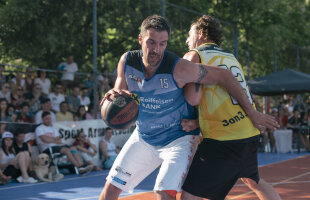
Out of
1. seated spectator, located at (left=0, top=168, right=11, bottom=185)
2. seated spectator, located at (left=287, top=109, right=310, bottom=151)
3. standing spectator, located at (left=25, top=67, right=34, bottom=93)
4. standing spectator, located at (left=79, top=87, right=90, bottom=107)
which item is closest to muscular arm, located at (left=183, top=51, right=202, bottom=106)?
seated spectator, located at (left=0, top=168, right=11, bottom=185)

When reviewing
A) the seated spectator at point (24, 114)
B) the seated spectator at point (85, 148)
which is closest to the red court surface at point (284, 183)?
the seated spectator at point (85, 148)

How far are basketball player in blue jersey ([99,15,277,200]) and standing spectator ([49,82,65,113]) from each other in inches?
312

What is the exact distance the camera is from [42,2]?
542 inches

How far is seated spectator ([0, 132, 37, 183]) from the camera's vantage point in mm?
9445

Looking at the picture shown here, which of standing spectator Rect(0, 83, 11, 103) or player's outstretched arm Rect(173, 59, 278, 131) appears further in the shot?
standing spectator Rect(0, 83, 11, 103)

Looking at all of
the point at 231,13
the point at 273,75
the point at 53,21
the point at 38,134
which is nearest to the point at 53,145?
the point at 38,134

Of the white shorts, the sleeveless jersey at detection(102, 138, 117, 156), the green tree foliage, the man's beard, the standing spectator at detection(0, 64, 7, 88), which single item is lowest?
the sleeveless jersey at detection(102, 138, 117, 156)

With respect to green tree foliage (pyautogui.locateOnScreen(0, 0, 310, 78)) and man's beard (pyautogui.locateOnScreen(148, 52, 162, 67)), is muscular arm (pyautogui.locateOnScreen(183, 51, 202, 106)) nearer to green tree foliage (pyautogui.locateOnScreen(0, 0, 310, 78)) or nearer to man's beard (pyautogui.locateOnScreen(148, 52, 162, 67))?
man's beard (pyautogui.locateOnScreen(148, 52, 162, 67))

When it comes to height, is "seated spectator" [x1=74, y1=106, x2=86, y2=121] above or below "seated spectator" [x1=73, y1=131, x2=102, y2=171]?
above

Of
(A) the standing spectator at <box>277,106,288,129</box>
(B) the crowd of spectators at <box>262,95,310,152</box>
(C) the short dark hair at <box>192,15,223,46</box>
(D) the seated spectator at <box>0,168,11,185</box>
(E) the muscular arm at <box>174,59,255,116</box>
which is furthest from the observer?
(A) the standing spectator at <box>277,106,288,129</box>

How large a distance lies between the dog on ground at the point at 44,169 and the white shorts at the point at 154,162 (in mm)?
5973

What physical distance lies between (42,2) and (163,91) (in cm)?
1074

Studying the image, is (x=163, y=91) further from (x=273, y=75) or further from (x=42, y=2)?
(x=273, y=75)

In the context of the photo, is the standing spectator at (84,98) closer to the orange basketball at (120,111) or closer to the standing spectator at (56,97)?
the standing spectator at (56,97)
